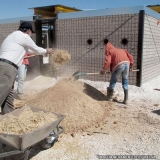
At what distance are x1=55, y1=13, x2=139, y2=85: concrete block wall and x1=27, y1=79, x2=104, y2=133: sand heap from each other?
3.10m

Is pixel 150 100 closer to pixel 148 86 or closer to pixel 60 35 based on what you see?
pixel 148 86

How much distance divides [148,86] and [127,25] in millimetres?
2243

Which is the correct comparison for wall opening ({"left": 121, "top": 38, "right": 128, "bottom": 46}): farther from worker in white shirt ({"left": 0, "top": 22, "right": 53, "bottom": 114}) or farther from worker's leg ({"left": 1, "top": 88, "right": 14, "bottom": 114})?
worker's leg ({"left": 1, "top": 88, "right": 14, "bottom": 114})

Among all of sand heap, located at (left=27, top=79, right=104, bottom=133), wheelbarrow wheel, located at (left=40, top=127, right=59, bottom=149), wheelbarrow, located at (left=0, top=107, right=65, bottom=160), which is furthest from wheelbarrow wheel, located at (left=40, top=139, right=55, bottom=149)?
sand heap, located at (left=27, top=79, right=104, bottom=133)

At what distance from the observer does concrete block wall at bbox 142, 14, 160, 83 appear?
7796mm

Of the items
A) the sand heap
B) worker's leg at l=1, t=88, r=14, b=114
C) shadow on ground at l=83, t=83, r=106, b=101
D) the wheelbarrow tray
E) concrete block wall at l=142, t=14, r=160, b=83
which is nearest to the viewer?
the wheelbarrow tray

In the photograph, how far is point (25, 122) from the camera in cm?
346

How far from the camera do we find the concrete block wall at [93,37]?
25.2 feet

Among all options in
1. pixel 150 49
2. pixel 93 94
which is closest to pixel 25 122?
pixel 93 94

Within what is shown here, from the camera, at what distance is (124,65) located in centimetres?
607

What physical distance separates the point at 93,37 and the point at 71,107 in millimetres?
4239

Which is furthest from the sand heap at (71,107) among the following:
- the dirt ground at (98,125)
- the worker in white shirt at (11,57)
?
the worker in white shirt at (11,57)

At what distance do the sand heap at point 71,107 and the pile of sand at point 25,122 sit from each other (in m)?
1.04

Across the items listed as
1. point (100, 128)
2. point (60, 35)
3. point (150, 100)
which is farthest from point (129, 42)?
point (100, 128)
